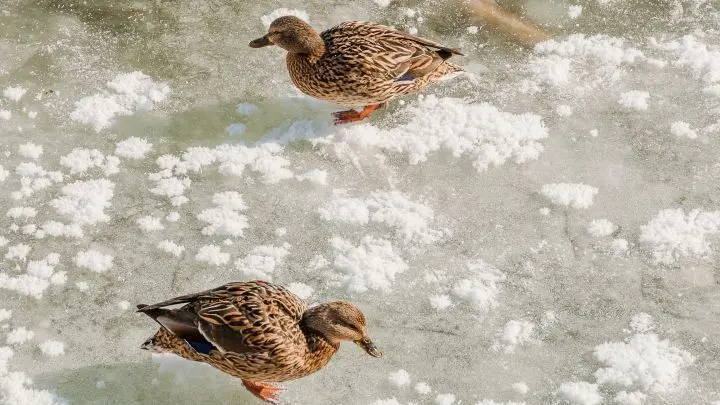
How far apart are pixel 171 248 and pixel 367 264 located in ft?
3.38

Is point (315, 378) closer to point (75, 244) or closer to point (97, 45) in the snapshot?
point (75, 244)

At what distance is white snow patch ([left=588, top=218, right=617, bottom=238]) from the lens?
16.9ft

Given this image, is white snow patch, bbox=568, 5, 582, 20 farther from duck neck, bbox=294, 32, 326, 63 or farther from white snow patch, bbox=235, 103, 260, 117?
white snow patch, bbox=235, 103, 260, 117

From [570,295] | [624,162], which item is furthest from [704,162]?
[570,295]

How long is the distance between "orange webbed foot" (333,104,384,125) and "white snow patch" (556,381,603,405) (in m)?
2.11

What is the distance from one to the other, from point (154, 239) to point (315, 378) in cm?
119

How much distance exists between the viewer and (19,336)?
4.56m

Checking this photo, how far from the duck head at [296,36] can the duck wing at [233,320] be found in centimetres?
183

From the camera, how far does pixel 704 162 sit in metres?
5.55

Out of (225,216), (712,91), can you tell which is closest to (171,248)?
(225,216)

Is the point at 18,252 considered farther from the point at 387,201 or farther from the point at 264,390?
the point at 387,201

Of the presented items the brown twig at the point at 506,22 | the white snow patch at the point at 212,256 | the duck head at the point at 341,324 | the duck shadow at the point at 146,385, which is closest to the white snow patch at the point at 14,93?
the white snow patch at the point at 212,256

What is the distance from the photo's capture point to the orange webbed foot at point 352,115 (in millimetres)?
5734

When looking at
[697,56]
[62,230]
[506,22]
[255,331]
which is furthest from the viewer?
[506,22]
